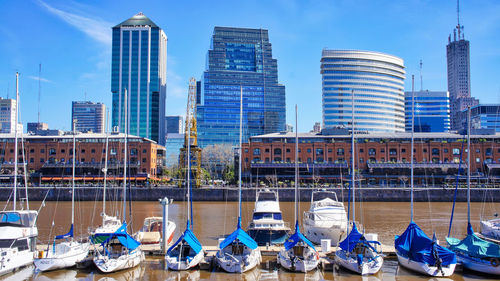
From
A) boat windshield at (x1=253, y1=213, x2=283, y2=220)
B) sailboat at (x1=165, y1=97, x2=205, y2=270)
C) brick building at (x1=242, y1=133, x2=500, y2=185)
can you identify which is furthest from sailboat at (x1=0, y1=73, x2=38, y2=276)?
brick building at (x1=242, y1=133, x2=500, y2=185)

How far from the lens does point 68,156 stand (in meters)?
110

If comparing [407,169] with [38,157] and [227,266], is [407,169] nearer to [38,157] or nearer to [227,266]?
[227,266]

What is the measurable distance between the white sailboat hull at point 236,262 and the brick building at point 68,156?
265 ft

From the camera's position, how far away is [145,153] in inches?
4459

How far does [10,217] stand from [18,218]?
0.53 m

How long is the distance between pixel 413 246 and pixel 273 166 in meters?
77.3

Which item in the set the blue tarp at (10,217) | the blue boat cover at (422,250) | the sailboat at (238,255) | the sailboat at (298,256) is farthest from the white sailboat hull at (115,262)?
the blue boat cover at (422,250)

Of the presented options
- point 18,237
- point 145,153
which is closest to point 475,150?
point 145,153

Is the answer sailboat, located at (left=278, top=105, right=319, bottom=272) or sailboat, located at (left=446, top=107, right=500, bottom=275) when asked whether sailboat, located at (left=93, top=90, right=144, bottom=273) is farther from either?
sailboat, located at (left=446, top=107, right=500, bottom=275)

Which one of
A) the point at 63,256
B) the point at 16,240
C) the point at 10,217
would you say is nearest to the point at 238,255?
the point at 63,256

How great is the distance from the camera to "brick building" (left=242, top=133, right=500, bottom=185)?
102 m

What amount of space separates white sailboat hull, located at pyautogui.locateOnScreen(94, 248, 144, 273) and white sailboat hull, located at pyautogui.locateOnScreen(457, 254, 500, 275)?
21889mm

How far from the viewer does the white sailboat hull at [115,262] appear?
92.0 feet

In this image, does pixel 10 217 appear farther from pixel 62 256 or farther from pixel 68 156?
pixel 68 156
